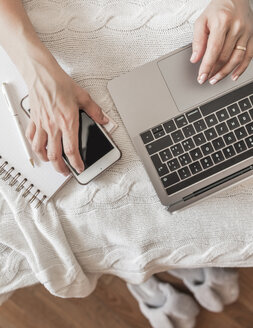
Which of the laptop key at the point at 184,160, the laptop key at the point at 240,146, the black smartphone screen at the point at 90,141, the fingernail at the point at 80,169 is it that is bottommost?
the laptop key at the point at 240,146

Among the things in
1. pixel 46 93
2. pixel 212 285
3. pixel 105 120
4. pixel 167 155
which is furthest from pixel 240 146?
pixel 212 285

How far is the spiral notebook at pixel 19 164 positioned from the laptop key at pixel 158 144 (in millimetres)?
163

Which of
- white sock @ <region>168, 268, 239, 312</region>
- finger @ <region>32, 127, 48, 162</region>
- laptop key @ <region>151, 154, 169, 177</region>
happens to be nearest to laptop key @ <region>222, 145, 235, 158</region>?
laptop key @ <region>151, 154, 169, 177</region>

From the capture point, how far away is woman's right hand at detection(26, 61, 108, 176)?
2.07 feet

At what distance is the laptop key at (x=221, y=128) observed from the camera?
626 millimetres

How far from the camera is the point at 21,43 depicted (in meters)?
0.64

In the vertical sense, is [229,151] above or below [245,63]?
below

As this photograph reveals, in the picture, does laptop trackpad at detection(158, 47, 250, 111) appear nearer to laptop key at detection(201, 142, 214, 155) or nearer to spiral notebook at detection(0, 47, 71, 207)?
laptop key at detection(201, 142, 214, 155)

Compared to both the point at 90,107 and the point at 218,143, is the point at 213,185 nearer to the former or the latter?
the point at 218,143

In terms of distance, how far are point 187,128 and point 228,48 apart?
15 cm

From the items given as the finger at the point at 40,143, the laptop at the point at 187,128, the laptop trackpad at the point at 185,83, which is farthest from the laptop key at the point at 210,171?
the finger at the point at 40,143

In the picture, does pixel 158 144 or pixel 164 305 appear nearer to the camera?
pixel 158 144

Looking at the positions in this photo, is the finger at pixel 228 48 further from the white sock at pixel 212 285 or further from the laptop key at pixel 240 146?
the white sock at pixel 212 285

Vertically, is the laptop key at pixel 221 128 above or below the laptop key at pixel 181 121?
below
